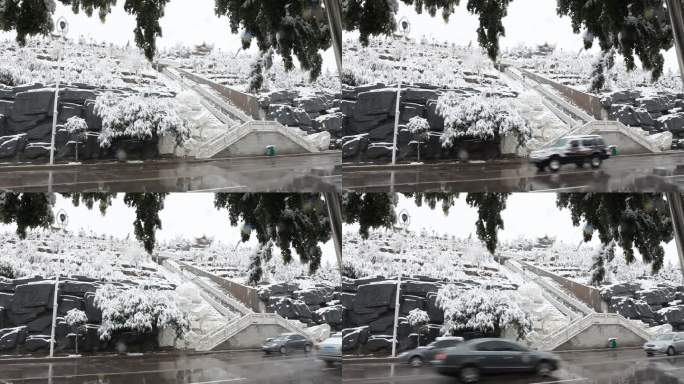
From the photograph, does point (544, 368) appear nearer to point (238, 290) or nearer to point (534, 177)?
point (534, 177)

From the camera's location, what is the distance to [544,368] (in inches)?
165

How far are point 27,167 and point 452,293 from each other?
2.19 meters

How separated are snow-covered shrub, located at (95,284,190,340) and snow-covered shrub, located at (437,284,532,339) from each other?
1371mm

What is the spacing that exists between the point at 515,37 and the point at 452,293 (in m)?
1.31

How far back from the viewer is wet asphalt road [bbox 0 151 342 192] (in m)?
4.05

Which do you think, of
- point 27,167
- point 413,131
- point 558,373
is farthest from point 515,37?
point 27,167

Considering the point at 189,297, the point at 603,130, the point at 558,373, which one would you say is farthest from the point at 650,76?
the point at 189,297

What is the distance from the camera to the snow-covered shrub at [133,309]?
162 inches

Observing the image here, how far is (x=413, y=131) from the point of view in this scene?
13.9 ft

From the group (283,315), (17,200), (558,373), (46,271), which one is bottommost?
(558,373)

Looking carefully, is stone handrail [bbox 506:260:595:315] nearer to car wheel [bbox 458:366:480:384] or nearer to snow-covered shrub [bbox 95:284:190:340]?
car wheel [bbox 458:366:480:384]

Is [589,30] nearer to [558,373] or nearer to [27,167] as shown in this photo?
[558,373]

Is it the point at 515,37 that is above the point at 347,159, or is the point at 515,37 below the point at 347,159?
above

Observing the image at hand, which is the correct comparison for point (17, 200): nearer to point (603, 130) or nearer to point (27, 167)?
point (27, 167)
